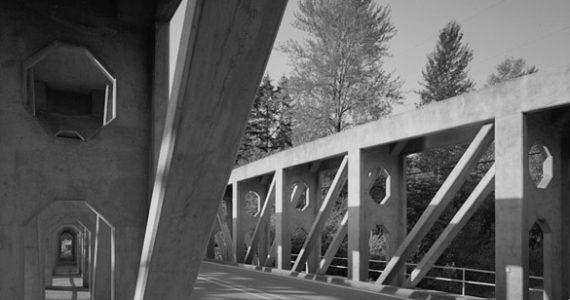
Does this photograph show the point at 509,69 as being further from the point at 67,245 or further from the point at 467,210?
the point at 67,245

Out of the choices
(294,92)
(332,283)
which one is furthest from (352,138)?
Result: (294,92)

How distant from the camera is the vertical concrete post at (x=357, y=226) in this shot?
16.2m

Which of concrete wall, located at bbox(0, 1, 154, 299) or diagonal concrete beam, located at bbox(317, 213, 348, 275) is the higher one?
concrete wall, located at bbox(0, 1, 154, 299)

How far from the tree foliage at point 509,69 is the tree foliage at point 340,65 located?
1284 centimetres

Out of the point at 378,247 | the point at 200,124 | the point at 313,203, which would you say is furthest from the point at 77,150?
the point at 378,247

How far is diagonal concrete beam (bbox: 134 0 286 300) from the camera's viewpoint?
3270 mm

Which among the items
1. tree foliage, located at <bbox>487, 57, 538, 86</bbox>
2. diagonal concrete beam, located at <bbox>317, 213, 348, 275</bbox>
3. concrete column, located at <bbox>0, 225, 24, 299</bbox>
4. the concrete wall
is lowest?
diagonal concrete beam, located at <bbox>317, 213, 348, 275</bbox>

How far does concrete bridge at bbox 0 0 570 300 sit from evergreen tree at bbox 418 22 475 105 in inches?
896

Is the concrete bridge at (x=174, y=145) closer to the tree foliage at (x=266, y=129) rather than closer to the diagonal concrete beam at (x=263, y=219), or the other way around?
the diagonal concrete beam at (x=263, y=219)

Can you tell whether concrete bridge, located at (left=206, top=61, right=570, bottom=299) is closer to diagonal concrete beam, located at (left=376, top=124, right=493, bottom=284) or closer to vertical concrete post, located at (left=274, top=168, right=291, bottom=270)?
diagonal concrete beam, located at (left=376, top=124, right=493, bottom=284)

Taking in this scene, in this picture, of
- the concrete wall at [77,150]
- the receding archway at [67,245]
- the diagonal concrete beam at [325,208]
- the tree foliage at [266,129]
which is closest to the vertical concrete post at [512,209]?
the diagonal concrete beam at [325,208]

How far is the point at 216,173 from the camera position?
12.6 feet

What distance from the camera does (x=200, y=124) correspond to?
357 cm

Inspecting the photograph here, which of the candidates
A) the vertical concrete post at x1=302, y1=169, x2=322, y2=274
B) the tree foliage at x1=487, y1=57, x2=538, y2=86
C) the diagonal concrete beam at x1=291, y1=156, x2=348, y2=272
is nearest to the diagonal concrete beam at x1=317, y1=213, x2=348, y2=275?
the diagonal concrete beam at x1=291, y1=156, x2=348, y2=272
